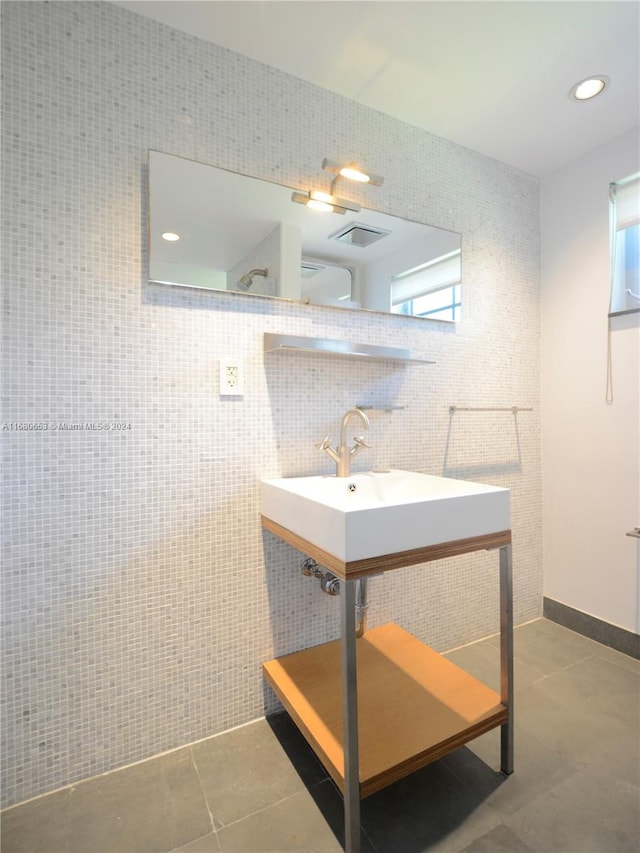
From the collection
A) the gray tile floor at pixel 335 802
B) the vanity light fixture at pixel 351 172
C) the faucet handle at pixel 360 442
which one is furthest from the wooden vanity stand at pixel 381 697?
the vanity light fixture at pixel 351 172

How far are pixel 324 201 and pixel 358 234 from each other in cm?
20

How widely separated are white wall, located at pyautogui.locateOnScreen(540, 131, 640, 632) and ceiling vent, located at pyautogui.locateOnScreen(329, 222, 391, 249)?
1116 mm

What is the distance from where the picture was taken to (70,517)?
1.32 meters

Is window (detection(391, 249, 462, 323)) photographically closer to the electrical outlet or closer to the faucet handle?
the faucet handle

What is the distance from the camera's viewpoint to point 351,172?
5.41 ft

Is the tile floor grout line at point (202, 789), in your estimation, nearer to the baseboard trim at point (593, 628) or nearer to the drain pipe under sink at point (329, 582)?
the drain pipe under sink at point (329, 582)

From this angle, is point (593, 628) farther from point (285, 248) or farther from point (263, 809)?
point (285, 248)

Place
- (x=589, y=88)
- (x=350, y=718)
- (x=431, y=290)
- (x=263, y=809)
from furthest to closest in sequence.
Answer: (x=431, y=290), (x=589, y=88), (x=263, y=809), (x=350, y=718)

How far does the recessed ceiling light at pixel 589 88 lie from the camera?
168cm

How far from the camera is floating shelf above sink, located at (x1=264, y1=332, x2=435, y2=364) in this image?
148 cm

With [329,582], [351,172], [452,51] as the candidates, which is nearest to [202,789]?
[329,582]

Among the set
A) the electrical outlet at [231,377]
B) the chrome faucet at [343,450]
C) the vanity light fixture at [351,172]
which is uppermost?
the vanity light fixture at [351,172]

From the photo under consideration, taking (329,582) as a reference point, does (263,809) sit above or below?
below

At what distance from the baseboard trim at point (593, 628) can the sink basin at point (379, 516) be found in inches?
51.4
